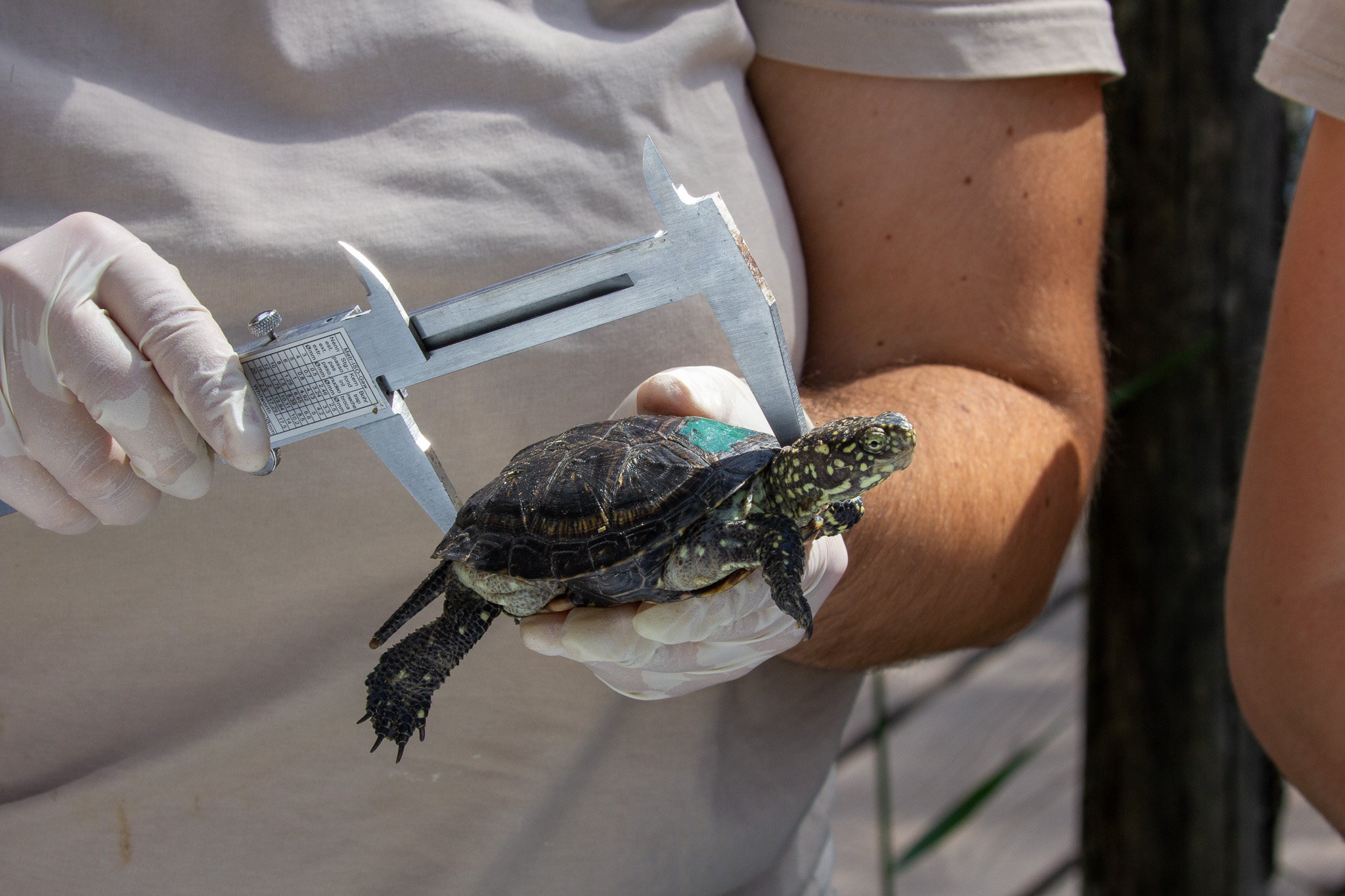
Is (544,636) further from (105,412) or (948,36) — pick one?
(948,36)

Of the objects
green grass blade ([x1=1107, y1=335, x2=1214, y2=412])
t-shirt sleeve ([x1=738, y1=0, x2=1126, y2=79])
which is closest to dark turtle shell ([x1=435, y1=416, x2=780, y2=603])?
t-shirt sleeve ([x1=738, y1=0, x2=1126, y2=79])

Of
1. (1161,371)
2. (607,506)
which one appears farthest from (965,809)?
(607,506)

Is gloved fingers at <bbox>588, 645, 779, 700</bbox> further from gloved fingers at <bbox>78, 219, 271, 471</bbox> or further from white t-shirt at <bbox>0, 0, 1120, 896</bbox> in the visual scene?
gloved fingers at <bbox>78, 219, 271, 471</bbox>

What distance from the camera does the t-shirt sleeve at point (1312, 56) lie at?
5.61 ft

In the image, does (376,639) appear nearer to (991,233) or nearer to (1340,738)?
(991,233)

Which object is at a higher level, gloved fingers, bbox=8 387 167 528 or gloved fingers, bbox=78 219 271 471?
gloved fingers, bbox=78 219 271 471

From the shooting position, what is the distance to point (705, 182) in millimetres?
1952

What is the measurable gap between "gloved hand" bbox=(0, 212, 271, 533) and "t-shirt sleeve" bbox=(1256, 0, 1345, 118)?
2.04m

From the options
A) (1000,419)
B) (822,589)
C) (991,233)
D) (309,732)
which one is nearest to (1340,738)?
(1000,419)

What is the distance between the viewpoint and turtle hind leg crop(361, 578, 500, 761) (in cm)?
156

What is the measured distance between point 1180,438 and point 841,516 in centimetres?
223

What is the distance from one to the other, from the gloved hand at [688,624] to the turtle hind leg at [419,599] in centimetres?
19

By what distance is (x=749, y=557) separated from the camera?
147 cm

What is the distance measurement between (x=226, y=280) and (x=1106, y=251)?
2.96 metres
